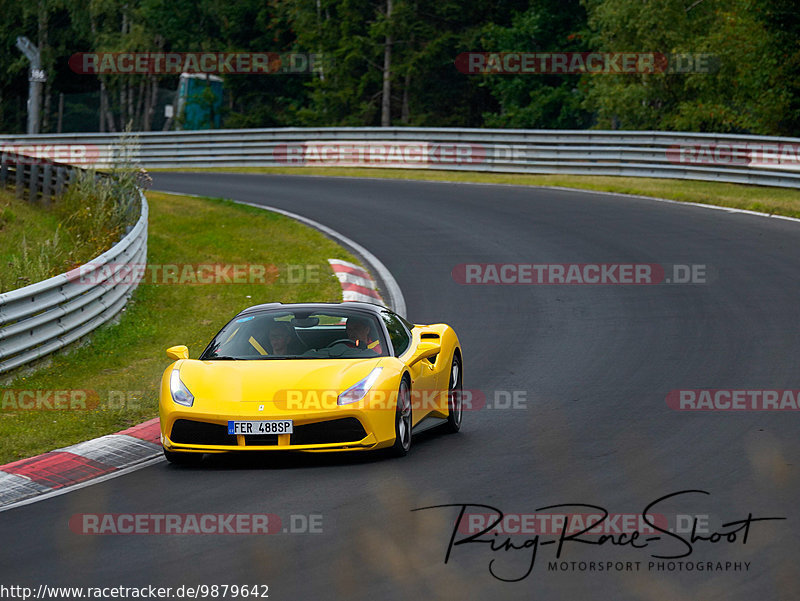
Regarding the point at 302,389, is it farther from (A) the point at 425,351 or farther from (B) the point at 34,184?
(B) the point at 34,184

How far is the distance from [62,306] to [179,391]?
17.1 ft

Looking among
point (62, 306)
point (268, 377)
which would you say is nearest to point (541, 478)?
point (268, 377)

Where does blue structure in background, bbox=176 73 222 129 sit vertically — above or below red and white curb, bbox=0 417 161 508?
above

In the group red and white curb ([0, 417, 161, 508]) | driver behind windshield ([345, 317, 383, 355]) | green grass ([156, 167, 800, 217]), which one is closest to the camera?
red and white curb ([0, 417, 161, 508])

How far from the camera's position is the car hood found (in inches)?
365

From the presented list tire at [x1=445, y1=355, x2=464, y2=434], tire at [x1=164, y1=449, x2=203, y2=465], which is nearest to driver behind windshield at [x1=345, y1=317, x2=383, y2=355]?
tire at [x1=445, y1=355, x2=464, y2=434]

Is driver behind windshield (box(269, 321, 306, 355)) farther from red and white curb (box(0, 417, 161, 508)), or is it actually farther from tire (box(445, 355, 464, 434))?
tire (box(445, 355, 464, 434))

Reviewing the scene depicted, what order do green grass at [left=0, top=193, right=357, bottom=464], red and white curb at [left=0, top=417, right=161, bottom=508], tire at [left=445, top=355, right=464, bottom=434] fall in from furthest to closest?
green grass at [left=0, top=193, right=357, bottom=464], tire at [left=445, top=355, right=464, bottom=434], red and white curb at [left=0, top=417, right=161, bottom=508]

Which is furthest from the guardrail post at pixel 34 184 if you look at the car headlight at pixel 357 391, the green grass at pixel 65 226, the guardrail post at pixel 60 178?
the car headlight at pixel 357 391

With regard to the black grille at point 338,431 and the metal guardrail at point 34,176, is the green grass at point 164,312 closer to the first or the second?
the metal guardrail at point 34,176

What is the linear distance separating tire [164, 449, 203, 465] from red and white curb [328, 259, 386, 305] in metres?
6.87

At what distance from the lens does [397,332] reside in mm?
10750

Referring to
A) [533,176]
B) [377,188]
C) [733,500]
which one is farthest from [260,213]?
[733,500]

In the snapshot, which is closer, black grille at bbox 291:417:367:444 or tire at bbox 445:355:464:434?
black grille at bbox 291:417:367:444
